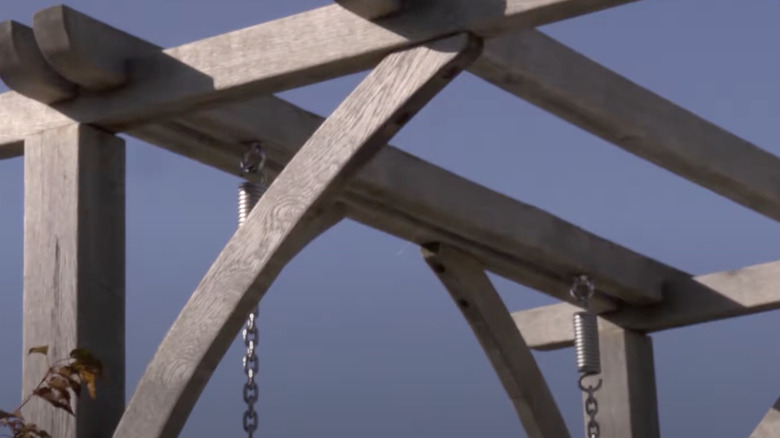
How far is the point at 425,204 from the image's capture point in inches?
207

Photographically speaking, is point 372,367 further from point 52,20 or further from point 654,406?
point 52,20

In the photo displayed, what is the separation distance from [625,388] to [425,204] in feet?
5.79

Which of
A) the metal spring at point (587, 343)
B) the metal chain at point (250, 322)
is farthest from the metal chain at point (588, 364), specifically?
the metal chain at point (250, 322)

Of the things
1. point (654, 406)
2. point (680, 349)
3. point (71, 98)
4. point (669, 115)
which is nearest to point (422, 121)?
point (680, 349)

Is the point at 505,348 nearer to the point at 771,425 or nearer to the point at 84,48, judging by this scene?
Answer: the point at 771,425

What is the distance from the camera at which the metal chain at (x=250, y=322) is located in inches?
173

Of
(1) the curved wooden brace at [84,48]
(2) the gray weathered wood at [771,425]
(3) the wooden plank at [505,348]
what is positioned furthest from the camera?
(2) the gray weathered wood at [771,425]

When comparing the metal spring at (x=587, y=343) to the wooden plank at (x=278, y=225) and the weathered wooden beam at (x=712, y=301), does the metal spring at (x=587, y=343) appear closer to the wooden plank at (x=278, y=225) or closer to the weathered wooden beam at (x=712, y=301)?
the weathered wooden beam at (x=712, y=301)

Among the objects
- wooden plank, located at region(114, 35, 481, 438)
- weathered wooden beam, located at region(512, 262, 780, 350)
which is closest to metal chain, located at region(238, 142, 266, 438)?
wooden plank, located at region(114, 35, 481, 438)

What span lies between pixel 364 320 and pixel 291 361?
3.64ft

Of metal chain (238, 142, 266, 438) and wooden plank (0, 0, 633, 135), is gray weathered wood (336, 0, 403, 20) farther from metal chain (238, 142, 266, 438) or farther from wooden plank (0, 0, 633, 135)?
metal chain (238, 142, 266, 438)

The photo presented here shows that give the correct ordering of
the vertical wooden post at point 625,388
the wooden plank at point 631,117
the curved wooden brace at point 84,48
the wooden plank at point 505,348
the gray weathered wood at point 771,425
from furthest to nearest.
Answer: the vertical wooden post at point 625,388 → the gray weathered wood at point 771,425 → the wooden plank at point 505,348 → the wooden plank at point 631,117 → the curved wooden brace at point 84,48

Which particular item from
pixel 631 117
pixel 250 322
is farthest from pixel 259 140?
pixel 631 117

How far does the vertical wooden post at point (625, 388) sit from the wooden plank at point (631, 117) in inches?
45.5
